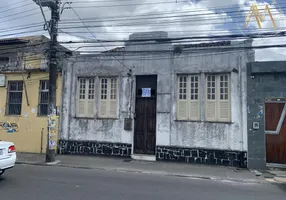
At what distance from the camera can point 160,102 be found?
10.7 meters

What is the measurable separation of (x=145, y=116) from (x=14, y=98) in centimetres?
755

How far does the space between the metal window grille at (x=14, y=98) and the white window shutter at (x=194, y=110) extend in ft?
30.1

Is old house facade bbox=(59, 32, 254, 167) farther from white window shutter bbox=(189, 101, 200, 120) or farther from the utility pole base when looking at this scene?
the utility pole base

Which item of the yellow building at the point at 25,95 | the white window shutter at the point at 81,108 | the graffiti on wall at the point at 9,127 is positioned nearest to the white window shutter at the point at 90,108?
the white window shutter at the point at 81,108

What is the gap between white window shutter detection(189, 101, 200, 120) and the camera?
1029cm

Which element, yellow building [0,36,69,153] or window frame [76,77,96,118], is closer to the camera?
window frame [76,77,96,118]

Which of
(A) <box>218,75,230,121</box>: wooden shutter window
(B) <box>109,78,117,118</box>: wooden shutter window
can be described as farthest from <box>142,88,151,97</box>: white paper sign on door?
(A) <box>218,75,230,121</box>: wooden shutter window

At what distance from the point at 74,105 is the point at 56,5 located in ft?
15.6

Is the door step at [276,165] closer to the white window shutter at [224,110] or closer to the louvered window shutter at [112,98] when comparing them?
the white window shutter at [224,110]

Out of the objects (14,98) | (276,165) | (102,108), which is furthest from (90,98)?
(276,165)

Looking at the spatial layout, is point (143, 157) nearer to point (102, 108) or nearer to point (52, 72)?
point (102, 108)

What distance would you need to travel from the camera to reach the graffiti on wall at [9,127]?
12539 millimetres

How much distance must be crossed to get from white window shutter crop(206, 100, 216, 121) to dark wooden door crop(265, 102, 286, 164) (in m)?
2.12

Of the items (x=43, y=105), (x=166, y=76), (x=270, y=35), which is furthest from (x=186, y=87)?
(x=43, y=105)
